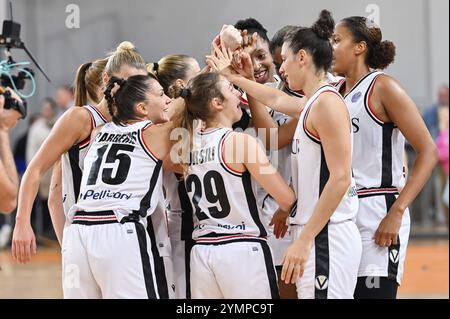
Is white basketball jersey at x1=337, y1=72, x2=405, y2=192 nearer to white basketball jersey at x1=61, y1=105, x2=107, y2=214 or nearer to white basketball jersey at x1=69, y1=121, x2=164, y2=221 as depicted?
white basketball jersey at x1=69, y1=121, x2=164, y2=221

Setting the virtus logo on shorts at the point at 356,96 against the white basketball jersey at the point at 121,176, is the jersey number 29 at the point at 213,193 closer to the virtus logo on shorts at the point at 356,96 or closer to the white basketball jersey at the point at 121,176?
the white basketball jersey at the point at 121,176

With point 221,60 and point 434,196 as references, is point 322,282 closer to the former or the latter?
point 221,60

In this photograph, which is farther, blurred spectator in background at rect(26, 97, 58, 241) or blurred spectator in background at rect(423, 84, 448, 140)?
blurred spectator in background at rect(26, 97, 58, 241)

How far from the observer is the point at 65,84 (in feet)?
42.1

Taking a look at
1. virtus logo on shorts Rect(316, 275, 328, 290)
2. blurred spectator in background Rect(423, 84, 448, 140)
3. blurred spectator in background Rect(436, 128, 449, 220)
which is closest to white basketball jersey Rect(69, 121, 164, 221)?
virtus logo on shorts Rect(316, 275, 328, 290)

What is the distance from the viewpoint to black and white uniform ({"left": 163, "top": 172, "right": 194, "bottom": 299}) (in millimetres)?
4270

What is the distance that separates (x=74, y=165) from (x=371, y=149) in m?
1.55

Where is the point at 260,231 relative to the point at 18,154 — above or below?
above

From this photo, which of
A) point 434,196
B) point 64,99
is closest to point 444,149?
point 434,196

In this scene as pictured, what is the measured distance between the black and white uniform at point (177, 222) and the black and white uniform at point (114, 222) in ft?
0.83

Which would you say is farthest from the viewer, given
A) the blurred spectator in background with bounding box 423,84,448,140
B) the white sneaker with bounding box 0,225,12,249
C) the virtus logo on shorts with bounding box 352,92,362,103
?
the white sneaker with bounding box 0,225,12,249
